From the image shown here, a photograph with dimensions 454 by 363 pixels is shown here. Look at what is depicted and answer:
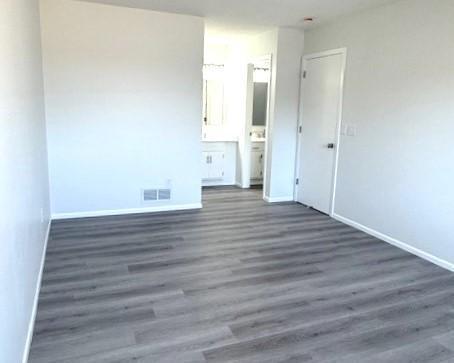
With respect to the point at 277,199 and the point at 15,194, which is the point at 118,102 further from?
the point at 15,194

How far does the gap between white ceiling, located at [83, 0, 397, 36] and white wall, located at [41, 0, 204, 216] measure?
244 mm

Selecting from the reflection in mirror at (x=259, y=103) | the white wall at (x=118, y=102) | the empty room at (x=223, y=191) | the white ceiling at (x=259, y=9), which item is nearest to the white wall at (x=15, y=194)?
the empty room at (x=223, y=191)

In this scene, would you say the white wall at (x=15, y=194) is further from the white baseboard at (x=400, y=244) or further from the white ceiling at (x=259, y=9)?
the white baseboard at (x=400, y=244)

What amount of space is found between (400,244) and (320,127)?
1.90 meters

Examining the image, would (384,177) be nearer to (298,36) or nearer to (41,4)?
(298,36)

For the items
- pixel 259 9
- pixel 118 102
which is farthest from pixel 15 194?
pixel 259 9

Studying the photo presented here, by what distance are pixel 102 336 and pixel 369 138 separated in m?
3.42

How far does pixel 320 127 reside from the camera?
519 cm

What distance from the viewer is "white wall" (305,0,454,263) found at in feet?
11.5

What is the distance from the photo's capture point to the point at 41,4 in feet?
13.6

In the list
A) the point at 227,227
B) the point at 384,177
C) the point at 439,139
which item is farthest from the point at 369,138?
the point at 227,227

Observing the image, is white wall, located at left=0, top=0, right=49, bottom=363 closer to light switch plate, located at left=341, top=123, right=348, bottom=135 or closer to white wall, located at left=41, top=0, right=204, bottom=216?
white wall, located at left=41, top=0, right=204, bottom=216

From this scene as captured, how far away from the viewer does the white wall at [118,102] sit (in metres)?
4.35

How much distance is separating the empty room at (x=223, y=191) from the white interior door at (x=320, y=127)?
0.03 m
